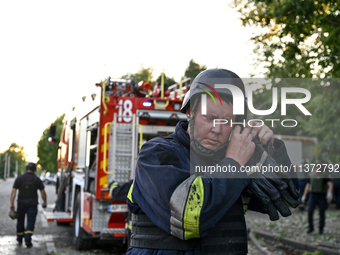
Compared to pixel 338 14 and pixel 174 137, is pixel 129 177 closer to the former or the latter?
pixel 338 14

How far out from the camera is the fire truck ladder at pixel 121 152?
7055 mm

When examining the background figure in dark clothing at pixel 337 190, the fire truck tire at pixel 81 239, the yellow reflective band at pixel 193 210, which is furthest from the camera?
the background figure in dark clothing at pixel 337 190

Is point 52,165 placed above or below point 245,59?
below

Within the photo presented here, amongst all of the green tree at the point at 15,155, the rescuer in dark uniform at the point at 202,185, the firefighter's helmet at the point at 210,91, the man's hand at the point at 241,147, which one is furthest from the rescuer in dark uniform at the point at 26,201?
the green tree at the point at 15,155

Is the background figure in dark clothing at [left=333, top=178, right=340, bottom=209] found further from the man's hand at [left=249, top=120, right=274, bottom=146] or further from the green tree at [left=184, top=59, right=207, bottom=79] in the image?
the green tree at [left=184, top=59, right=207, bottom=79]

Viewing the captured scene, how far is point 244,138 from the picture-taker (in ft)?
6.44

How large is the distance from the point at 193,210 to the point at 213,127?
1.59 ft

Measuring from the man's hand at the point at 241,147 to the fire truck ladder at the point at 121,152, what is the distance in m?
5.18

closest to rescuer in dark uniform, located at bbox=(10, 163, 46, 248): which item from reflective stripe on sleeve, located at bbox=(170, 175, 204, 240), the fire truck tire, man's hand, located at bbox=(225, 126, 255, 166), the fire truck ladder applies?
the fire truck tire

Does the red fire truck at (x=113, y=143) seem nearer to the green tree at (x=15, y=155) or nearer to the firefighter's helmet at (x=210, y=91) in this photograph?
the firefighter's helmet at (x=210, y=91)

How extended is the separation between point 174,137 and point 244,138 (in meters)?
0.47

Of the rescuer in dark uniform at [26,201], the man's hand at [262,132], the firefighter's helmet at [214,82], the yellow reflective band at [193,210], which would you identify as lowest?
the rescuer in dark uniform at [26,201]

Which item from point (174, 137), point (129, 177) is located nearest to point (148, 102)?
point (129, 177)

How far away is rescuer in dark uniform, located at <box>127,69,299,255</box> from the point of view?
188 cm
